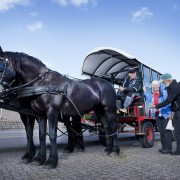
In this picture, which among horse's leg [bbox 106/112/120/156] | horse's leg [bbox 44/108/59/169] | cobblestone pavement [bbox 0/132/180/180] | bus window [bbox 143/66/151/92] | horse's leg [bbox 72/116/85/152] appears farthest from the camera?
bus window [bbox 143/66/151/92]

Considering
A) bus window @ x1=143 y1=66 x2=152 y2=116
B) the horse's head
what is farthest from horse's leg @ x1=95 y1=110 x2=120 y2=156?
the horse's head

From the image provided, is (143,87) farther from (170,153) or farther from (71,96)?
(71,96)

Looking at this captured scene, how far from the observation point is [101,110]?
24.7ft

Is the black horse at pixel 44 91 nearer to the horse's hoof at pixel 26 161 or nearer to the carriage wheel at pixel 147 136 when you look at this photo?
the horse's hoof at pixel 26 161

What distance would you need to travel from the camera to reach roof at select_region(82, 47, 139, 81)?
9.71m

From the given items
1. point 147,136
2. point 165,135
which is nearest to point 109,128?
point 165,135

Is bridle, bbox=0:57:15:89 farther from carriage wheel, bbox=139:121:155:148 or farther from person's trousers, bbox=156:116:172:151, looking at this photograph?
carriage wheel, bbox=139:121:155:148

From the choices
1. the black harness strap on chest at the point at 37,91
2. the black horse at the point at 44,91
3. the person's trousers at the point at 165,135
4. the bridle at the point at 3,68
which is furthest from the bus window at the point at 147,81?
the bridle at the point at 3,68

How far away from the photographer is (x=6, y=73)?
549 cm

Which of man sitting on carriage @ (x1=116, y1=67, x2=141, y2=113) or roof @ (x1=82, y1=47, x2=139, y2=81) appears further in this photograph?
roof @ (x1=82, y1=47, x2=139, y2=81)

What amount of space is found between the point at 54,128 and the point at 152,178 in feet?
7.62

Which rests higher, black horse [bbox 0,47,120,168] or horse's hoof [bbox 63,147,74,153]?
black horse [bbox 0,47,120,168]

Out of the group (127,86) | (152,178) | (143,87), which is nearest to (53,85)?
(152,178)

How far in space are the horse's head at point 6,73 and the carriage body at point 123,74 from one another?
332cm
